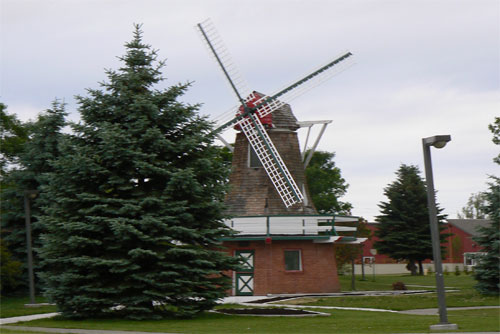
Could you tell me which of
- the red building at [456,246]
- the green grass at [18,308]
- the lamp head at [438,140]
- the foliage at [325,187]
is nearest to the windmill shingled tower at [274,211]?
the green grass at [18,308]

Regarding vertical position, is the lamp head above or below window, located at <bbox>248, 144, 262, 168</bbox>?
below

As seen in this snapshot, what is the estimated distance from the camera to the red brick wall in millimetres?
37500

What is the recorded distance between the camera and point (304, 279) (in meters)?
38.1

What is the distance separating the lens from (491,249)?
31328 millimetres

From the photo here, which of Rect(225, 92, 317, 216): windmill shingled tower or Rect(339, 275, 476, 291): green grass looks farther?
Rect(339, 275, 476, 291): green grass

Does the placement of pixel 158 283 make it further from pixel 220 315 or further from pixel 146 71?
pixel 146 71

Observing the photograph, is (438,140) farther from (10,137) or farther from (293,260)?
(10,137)

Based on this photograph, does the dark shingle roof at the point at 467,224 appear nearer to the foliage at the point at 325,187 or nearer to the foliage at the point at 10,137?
the foliage at the point at 325,187

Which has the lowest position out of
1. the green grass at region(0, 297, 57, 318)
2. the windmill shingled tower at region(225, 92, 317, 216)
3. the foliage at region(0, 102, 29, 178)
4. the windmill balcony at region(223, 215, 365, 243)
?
the green grass at region(0, 297, 57, 318)

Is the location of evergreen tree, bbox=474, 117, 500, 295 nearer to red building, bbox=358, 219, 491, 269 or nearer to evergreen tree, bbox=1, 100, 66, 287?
evergreen tree, bbox=1, 100, 66, 287

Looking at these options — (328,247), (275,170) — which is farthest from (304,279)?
(275,170)

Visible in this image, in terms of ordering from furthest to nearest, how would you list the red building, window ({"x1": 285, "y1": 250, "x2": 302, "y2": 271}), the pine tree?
the red building
window ({"x1": 285, "y1": 250, "x2": 302, "y2": 271})
the pine tree

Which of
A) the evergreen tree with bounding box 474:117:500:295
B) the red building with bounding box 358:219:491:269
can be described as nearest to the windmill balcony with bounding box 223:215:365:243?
the evergreen tree with bounding box 474:117:500:295

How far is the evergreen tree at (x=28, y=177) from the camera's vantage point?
39688 millimetres
